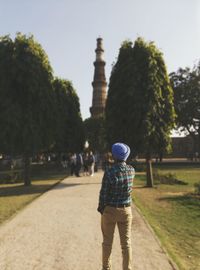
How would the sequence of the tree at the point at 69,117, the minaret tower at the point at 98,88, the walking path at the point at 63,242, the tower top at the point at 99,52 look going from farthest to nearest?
the tower top at the point at 99,52 → the minaret tower at the point at 98,88 → the tree at the point at 69,117 → the walking path at the point at 63,242

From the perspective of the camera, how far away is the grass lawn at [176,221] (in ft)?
23.7

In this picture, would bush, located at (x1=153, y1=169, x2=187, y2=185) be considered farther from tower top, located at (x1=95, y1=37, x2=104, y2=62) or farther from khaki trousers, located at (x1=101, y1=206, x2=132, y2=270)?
tower top, located at (x1=95, y1=37, x2=104, y2=62)

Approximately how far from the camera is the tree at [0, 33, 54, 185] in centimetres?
2061

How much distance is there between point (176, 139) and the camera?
9288 centimetres

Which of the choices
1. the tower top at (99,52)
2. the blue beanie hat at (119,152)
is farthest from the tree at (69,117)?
the tower top at (99,52)

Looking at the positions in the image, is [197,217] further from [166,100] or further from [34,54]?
[34,54]

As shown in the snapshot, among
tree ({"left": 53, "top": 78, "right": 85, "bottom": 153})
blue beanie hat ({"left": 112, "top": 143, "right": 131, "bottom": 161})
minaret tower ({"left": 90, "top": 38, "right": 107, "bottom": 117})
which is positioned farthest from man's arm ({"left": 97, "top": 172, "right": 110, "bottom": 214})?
minaret tower ({"left": 90, "top": 38, "right": 107, "bottom": 117})

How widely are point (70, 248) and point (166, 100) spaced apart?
48.8 ft

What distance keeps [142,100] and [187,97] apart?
34.0 metres

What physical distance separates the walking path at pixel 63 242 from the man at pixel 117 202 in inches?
29.6

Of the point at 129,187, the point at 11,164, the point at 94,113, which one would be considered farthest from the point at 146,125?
the point at 94,113

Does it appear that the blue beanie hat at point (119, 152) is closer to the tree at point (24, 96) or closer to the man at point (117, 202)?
the man at point (117, 202)

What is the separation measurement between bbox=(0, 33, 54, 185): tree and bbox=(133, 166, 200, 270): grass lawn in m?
7.65

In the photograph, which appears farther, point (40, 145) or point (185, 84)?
point (185, 84)
